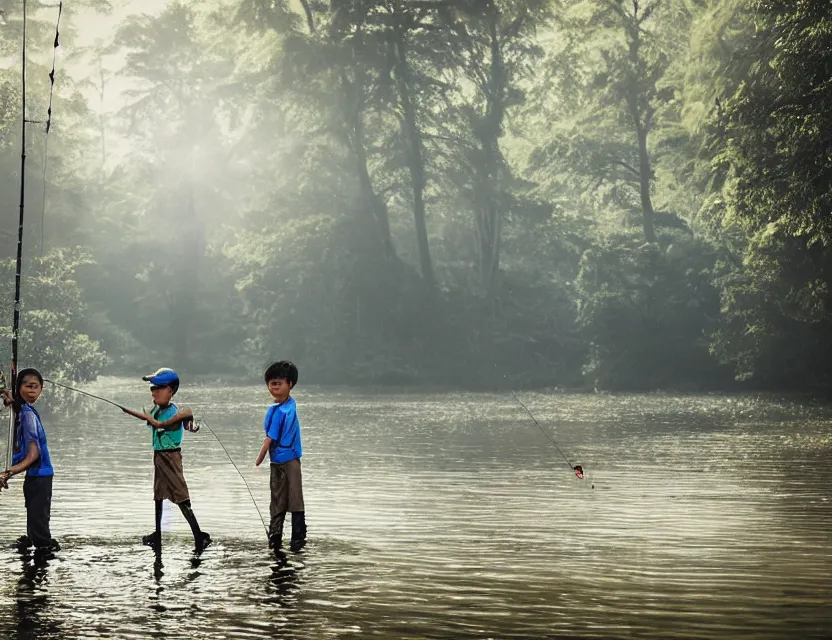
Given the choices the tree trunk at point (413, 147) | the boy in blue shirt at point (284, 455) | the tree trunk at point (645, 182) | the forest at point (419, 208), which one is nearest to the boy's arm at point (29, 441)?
the boy in blue shirt at point (284, 455)

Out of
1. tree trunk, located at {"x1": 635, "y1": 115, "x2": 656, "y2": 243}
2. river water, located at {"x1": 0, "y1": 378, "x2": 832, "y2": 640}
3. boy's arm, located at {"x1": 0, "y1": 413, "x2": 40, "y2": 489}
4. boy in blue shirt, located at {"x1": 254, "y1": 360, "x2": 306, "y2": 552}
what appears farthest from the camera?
tree trunk, located at {"x1": 635, "y1": 115, "x2": 656, "y2": 243}

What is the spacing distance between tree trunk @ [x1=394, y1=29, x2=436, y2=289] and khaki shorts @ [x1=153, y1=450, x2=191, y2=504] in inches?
1698

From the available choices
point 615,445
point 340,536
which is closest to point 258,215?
point 615,445

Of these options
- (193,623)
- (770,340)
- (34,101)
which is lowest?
(193,623)

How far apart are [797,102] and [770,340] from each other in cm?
1433

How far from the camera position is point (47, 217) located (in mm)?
57500

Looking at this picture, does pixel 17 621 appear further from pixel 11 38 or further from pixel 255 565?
pixel 11 38

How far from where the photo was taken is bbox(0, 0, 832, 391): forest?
145 feet

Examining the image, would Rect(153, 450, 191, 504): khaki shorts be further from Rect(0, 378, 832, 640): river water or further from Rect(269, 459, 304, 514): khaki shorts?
Rect(269, 459, 304, 514): khaki shorts

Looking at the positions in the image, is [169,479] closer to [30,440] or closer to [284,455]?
[284,455]

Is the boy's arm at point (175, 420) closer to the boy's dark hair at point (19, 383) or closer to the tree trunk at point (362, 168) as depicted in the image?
the boy's dark hair at point (19, 383)

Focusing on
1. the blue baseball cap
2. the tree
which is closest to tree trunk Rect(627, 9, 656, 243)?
the tree

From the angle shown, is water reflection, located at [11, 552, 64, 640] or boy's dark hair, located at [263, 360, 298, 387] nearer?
water reflection, located at [11, 552, 64, 640]

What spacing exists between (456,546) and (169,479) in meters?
2.19
